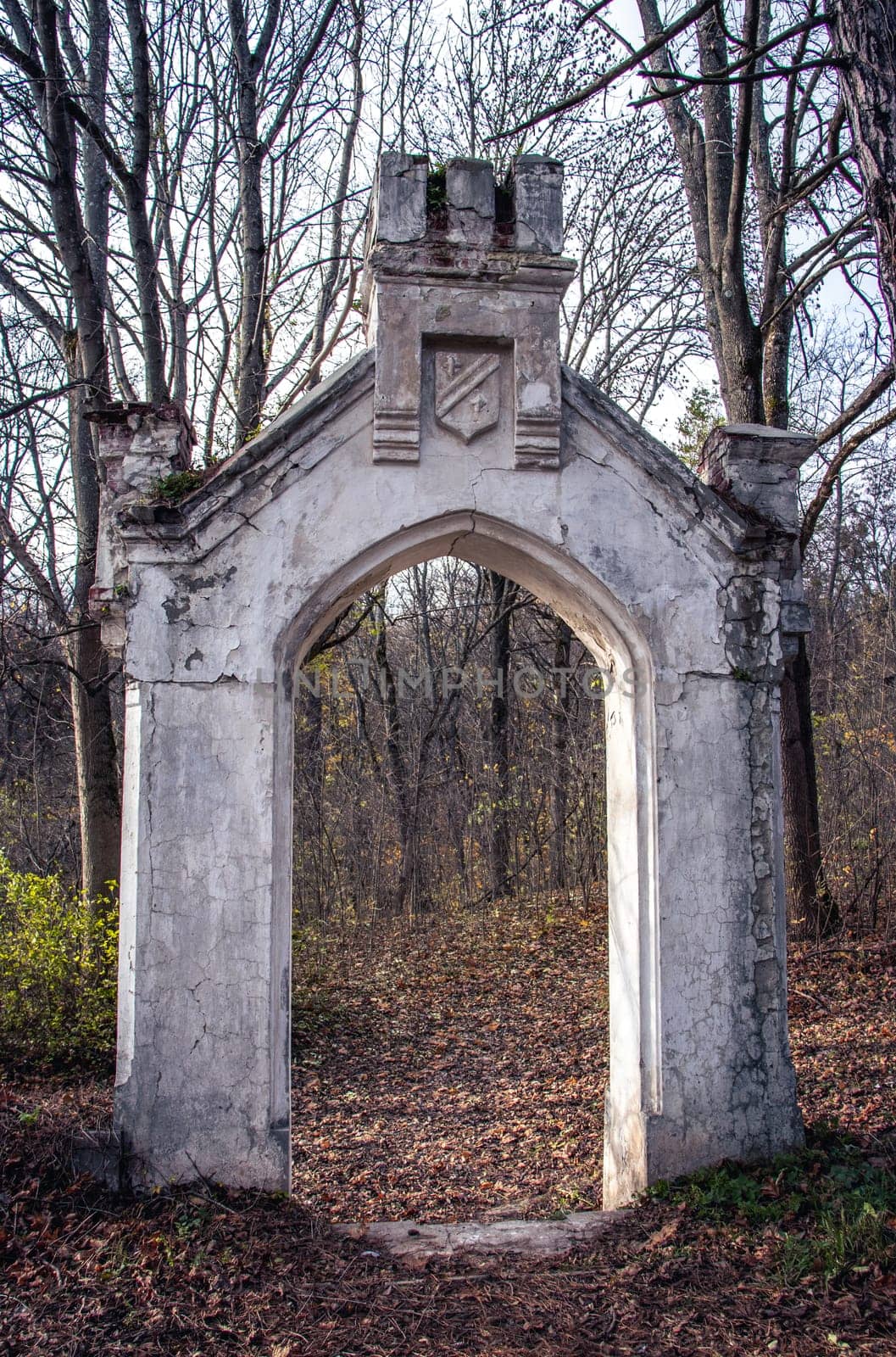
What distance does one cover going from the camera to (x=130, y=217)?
29.0ft

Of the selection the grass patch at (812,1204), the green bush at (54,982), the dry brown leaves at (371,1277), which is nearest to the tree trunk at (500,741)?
the green bush at (54,982)

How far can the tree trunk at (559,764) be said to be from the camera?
44.8 ft

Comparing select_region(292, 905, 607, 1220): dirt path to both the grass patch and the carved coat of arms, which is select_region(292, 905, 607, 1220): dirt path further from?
the carved coat of arms

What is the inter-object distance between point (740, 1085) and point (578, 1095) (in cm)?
273

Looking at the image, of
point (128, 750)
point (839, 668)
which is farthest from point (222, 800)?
point (839, 668)

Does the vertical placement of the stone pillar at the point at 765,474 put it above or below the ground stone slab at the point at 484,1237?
above

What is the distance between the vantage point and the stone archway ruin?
14.6ft

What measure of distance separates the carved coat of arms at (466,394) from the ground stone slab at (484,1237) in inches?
142

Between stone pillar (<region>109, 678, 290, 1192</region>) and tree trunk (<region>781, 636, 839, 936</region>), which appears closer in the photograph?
stone pillar (<region>109, 678, 290, 1192</region>)

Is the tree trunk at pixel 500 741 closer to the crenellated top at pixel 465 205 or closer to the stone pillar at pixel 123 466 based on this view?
the crenellated top at pixel 465 205

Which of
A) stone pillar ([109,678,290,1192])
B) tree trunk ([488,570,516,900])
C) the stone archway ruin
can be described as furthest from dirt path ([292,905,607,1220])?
tree trunk ([488,570,516,900])

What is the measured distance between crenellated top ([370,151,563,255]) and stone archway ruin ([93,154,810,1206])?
13 millimetres

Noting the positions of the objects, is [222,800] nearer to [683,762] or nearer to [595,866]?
[683,762]

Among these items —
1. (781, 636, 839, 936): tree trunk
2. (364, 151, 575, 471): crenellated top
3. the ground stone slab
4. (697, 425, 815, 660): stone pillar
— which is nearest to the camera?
the ground stone slab
